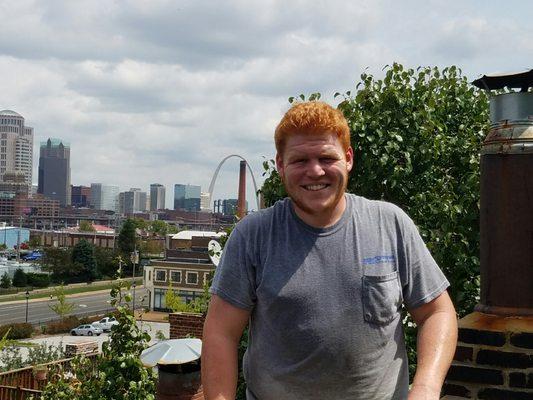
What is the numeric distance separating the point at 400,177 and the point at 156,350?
3558mm

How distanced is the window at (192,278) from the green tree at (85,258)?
25434mm

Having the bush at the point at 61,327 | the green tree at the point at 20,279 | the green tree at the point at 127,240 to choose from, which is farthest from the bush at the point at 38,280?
the bush at the point at 61,327

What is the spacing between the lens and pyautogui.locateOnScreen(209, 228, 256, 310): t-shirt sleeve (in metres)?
2.18

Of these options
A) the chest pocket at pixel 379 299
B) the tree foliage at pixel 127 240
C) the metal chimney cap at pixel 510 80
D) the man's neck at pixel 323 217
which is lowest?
the tree foliage at pixel 127 240

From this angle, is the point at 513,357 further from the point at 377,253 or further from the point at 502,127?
the point at 377,253

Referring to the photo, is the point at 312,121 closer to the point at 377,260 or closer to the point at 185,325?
the point at 377,260

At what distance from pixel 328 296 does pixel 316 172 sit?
370 mm

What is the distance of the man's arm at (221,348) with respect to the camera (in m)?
2.14

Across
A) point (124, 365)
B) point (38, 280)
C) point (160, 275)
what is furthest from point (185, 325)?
point (38, 280)

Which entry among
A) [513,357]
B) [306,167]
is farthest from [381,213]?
[513,357]

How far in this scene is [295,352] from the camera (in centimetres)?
210

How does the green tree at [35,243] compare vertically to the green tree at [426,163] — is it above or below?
below

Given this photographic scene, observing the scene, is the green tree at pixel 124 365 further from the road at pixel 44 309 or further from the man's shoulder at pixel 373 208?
the road at pixel 44 309

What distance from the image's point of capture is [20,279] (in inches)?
3506
